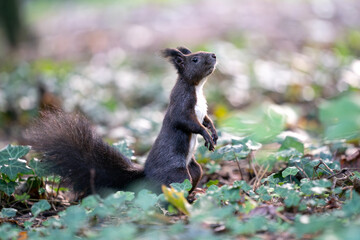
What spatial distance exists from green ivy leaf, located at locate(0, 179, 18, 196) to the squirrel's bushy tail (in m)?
0.37

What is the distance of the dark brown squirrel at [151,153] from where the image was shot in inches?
127

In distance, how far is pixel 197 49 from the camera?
8.85 metres

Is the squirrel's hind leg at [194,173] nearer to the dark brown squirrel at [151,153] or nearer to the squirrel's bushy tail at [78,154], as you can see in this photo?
the dark brown squirrel at [151,153]

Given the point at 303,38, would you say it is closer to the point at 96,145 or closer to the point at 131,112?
the point at 131,112

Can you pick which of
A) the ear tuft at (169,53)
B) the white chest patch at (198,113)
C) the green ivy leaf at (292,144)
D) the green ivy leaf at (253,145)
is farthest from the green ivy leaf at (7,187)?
the green ivy leaf at (292,144)

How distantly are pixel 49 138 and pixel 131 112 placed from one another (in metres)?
3.81

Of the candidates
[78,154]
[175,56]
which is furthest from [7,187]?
[175,56]

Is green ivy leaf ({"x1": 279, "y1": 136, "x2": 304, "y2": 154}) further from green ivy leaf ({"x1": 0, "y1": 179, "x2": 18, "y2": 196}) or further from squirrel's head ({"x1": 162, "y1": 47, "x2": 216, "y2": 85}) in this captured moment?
green ivy leaf ({"x1": 0, "y1": 179, "x2": 18, "y2": 196})

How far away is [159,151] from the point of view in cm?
359

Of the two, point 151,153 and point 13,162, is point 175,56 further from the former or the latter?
point 13,162

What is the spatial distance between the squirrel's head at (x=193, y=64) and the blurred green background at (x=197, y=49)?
2.04 feet

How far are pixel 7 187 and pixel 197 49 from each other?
589 cm

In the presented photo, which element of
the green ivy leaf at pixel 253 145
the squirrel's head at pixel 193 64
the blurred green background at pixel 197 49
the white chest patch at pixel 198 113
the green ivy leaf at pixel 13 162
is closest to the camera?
the green ivy leaf at pixel 13 162

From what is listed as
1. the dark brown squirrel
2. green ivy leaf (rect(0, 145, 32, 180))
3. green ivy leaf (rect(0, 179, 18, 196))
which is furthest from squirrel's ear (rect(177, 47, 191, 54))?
green ivy leaf (rect(0, 179, 18, 196))
